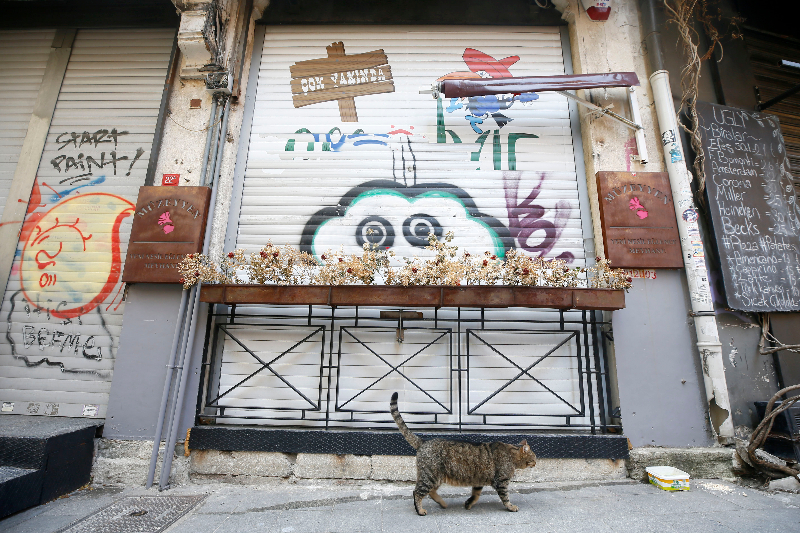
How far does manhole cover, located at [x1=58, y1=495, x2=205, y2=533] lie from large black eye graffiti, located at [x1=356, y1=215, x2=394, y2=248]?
3.25 metres

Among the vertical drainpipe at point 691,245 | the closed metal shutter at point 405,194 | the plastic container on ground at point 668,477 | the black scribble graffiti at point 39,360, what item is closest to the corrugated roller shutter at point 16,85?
the black scribble graffiti at point 39,360

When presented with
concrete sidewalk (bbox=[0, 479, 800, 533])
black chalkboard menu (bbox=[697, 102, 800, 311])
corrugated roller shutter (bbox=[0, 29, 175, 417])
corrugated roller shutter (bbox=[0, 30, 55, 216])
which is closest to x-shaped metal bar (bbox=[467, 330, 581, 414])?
concrete sidewalk (bbox=[0, 479, 800, 533])

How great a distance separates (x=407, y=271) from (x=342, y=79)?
3271 mm

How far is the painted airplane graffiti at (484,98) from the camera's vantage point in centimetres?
538

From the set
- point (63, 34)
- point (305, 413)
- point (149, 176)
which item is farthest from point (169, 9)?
point (305, 413)

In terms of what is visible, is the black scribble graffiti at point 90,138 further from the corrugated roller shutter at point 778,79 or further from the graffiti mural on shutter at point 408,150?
the corrugated roller shutter at point 778,79

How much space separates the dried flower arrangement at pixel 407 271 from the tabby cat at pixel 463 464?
4.94 feet

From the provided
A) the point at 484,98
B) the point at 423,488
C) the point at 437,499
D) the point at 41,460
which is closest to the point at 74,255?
the point at 41,460

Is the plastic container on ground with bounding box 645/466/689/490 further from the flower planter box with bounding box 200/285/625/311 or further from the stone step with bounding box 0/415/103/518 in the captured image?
the stone step with bounding box 0/415/103/518

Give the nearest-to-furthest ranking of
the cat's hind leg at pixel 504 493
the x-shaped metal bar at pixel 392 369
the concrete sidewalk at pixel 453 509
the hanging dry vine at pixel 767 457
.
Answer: the concrete sidewalk at pixel 453 509 → the cat's hind leg at pixel 504 493 → the hanging dry vine at pixel 767 457 → the x-shaped metal bar at pixel 392 369

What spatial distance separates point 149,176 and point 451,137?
3989mm

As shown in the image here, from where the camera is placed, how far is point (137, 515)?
3.23 m

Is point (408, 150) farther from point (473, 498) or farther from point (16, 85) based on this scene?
point (16, 85)

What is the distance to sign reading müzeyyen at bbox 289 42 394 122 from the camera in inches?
215
